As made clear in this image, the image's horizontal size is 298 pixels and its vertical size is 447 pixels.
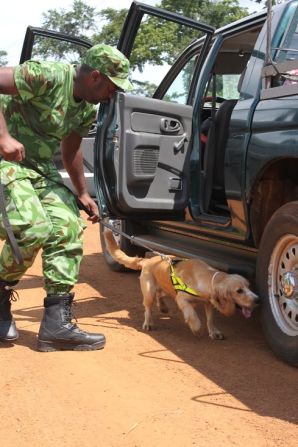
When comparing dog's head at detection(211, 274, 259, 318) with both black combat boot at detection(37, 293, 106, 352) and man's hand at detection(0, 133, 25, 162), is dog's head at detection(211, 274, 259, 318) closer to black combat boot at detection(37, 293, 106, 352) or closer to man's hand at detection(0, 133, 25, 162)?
black combat boot at detection(37, 293, 106, 352)

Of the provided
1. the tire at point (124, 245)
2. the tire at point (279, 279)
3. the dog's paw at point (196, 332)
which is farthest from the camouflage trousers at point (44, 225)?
the tire at point (124, 245)

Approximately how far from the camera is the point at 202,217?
193 inches

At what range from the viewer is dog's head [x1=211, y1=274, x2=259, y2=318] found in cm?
401

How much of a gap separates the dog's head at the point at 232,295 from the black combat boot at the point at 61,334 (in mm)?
804

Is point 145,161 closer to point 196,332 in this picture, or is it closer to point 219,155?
point 219,155

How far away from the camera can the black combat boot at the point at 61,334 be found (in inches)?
162

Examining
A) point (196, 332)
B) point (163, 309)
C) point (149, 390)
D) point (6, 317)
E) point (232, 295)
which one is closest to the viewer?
point (149, 390)

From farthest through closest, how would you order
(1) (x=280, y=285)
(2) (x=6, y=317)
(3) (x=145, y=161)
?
(3) (x=145, y=161) → (2) (x=6, y=317) → (1) (x=280, y=285)

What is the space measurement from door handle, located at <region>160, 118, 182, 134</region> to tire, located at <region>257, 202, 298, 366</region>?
4.35 feet

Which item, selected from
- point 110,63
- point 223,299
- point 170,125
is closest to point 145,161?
point 170,125

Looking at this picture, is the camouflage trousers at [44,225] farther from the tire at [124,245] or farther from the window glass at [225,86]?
the window glass at [225,86]

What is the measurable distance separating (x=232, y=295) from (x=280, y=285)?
1.23 feet

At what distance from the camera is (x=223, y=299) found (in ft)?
13.9

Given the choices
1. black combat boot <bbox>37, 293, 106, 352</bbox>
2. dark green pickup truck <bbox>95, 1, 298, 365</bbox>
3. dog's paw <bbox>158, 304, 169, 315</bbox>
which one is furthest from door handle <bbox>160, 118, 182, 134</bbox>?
black combat boot <bbox>37, 293, 106, 352</bbox>
